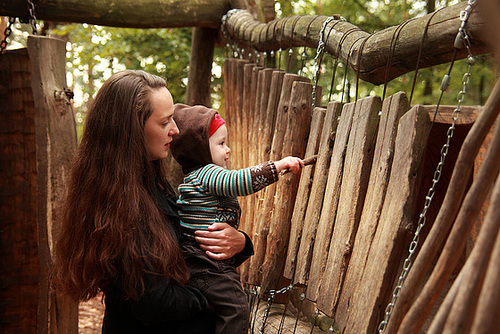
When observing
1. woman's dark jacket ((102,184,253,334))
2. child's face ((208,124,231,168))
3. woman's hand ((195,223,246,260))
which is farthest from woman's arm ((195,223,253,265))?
child's face ((208,124,231,168))

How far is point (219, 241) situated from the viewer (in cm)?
233

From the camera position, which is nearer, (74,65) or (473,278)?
(473,278)

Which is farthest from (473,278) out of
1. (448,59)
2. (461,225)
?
(448,59)

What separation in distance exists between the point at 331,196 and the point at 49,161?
2027 millimetres

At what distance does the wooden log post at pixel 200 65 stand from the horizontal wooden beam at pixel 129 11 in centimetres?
30

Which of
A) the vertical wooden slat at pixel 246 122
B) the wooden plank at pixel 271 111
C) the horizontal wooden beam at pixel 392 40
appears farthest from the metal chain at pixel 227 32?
the wooden plank at pixel 271 111

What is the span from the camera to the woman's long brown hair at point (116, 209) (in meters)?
1.98

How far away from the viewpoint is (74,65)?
256 inches

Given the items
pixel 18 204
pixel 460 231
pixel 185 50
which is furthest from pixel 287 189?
pixel 185 50

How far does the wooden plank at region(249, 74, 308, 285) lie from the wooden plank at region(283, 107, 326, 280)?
252 millimetres

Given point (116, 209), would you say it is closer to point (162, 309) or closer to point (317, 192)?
point (162, 309)

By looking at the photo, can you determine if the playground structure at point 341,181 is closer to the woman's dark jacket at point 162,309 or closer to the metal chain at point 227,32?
the metal chain at point 227,32

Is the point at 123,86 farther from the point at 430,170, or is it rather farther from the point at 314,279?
the point at 430,170

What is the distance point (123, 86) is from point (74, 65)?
4789 mm
